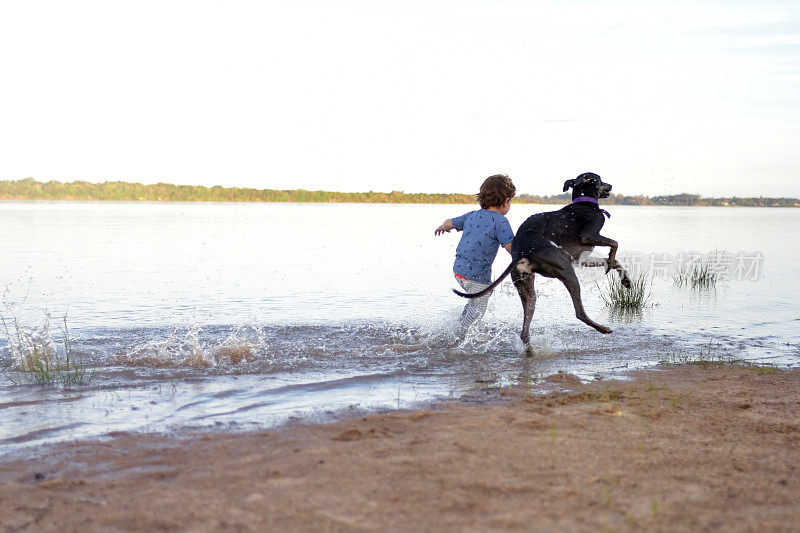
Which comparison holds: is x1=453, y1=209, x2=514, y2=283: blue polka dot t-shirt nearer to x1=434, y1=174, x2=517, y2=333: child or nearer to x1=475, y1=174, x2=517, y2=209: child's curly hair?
x1=434, y1=174, x2=517, y2=333: child

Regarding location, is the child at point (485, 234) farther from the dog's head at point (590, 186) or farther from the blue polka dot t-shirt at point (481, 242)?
the dog's head at point (590, 186)

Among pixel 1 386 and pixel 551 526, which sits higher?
pixel 551 526

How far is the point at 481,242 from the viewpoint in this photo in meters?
7.34

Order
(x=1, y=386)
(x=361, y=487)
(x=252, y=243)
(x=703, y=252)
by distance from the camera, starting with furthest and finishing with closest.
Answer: (x=252, y=243) → (x=703, y=252) → (x=1, y=386) → (x=361, y=487)

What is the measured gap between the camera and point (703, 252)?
24.1 meters

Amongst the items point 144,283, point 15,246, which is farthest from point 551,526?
point 15,246

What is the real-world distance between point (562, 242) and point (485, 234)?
869 millimetres

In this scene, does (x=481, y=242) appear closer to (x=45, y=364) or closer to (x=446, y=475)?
(x=446, y=475)

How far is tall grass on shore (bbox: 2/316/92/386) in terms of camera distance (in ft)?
20.6

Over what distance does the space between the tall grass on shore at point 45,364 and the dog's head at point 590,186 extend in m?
5.70

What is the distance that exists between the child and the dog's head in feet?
2.43

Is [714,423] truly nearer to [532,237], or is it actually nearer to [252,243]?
[532,237]

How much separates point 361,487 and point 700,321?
9.24 m

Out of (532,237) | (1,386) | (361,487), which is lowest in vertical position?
(1,386)
